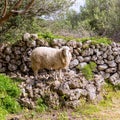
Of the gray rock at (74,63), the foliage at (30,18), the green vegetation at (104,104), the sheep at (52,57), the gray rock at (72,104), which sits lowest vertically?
the green vegetation at (104,104)

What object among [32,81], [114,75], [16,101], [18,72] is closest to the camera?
[16,101]

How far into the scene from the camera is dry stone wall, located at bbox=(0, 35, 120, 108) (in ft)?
24.7

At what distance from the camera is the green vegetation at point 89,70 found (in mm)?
9655

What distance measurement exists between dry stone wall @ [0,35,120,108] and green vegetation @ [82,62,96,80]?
0.38 feet

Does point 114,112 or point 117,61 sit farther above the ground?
point 117,61

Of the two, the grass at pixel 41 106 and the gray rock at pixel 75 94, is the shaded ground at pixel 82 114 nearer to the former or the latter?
the grass at pixel 41 106

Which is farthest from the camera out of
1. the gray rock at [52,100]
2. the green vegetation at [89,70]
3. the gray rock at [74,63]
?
the gray rock at [74,63]

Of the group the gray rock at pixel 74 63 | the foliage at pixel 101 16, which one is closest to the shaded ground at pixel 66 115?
the gray rock at pixel 74 63

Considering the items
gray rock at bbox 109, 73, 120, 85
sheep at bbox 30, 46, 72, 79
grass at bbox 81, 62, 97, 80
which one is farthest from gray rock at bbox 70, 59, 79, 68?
sheep at bbox 30, 46, 72, 79

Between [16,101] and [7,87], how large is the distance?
411mm

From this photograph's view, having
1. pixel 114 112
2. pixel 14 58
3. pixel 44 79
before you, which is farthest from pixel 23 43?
pixel 114 112

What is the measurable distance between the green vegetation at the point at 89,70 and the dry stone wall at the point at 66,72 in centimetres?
11

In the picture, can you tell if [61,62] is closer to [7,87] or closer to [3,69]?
[7,87]

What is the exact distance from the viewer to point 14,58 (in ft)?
32.2
